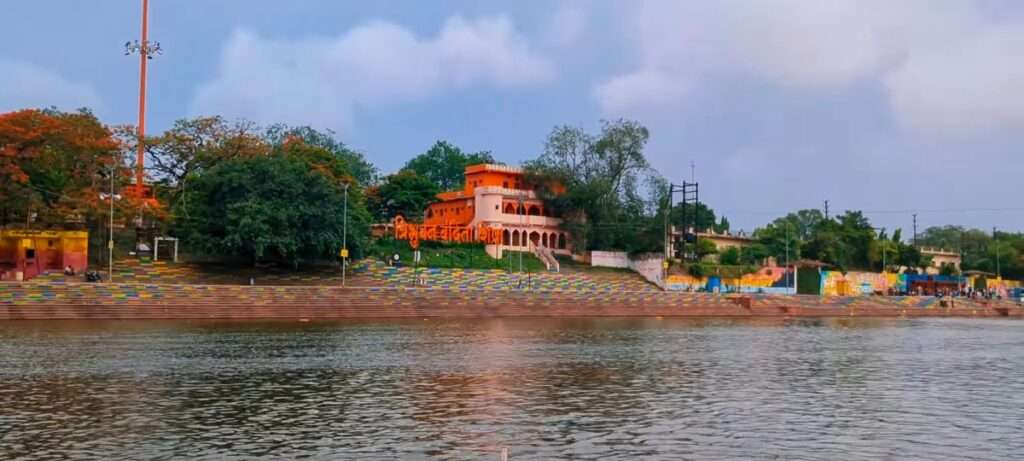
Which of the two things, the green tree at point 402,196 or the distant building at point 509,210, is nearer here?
the distant building at point 509,210

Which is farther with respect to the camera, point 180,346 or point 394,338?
point 394,338

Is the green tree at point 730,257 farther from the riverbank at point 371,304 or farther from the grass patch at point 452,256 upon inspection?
the grass patch at point 452,256

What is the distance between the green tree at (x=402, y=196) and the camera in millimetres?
84688

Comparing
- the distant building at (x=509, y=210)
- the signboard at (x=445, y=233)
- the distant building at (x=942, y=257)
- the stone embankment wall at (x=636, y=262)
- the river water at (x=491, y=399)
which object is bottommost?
the river water at (x=491, y=399)

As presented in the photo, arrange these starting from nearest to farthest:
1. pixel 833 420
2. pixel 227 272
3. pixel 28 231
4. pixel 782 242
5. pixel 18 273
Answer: pixel 833 420, pixel 18 273, pixel 28 231, pixel 227 272, pixel 782 242

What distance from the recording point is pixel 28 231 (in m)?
55.0

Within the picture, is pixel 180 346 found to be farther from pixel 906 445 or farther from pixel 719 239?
pixel 719 239

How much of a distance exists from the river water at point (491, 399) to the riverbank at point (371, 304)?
9740 mm

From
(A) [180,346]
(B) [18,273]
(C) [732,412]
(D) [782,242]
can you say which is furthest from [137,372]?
(D) [782,242]

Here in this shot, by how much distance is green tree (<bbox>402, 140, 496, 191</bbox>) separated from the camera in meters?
123

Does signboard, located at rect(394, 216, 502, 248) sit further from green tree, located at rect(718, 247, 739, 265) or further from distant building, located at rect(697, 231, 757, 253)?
distant building, located at rect(697, 231, 757, 253)

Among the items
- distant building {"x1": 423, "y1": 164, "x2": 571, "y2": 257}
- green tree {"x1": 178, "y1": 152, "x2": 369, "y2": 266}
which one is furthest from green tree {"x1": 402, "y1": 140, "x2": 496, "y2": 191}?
green tree {"x1": 178, "y1": 152, "x2": 369, "y2": 266}

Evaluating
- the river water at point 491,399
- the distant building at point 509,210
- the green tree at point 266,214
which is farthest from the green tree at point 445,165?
the river water at point 491,399

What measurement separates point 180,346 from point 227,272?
3000 centimetres
